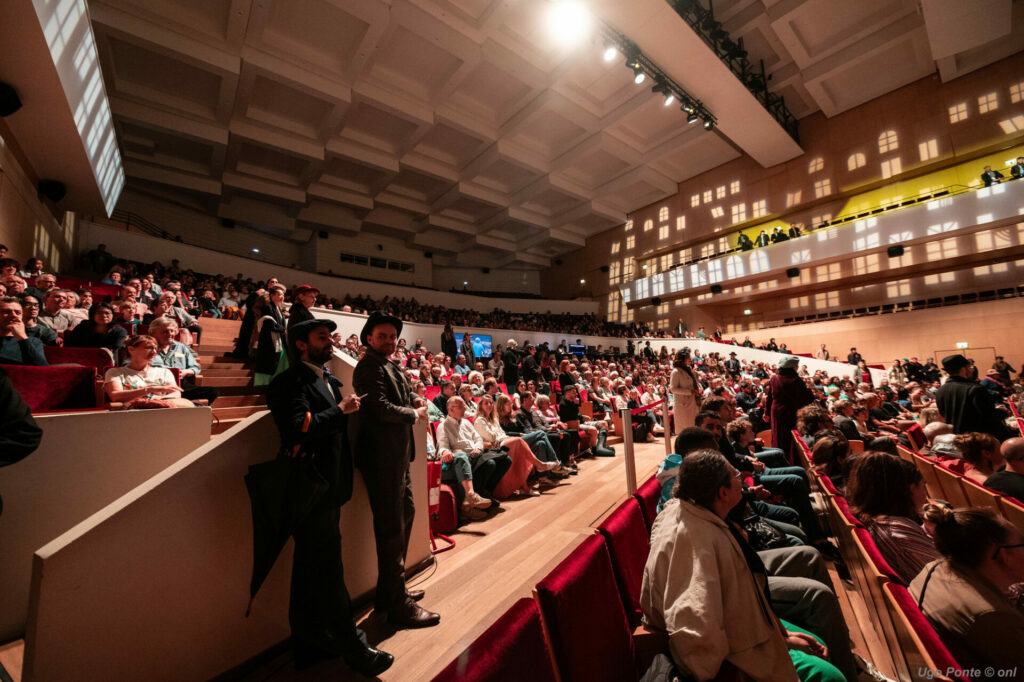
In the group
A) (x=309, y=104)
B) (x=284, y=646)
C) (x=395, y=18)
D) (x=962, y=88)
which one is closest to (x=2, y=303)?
(x=284, y=646)

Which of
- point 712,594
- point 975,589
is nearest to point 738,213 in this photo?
point 975,589

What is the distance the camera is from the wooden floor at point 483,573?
5.41 feet

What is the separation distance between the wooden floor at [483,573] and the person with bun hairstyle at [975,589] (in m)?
1.62

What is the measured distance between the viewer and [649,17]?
842cm

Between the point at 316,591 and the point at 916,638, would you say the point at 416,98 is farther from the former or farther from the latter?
the point at 916,638

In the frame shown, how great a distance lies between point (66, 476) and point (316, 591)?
1356 millimetres

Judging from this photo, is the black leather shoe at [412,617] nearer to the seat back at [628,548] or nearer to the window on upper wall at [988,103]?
the seat back at [628,548]

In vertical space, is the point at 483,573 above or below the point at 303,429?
below

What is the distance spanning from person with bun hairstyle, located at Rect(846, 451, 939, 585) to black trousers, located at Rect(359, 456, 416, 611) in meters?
2.09

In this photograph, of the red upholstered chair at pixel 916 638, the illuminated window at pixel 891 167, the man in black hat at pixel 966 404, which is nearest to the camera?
the red upholstered chair at pixel 916 638

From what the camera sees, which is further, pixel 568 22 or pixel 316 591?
pixel 568 22

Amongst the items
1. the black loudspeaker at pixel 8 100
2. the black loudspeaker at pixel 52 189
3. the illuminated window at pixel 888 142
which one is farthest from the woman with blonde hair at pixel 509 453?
the illuminated window at pixel 888 142

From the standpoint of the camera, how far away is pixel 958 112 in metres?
11.3

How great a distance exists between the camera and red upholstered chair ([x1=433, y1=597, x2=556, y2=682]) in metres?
0.78
